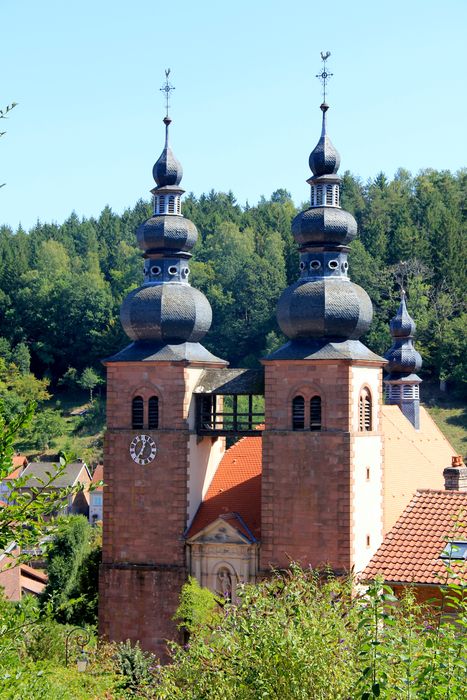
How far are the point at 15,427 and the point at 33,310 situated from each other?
277 feet

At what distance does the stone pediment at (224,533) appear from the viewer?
3123 centimetres

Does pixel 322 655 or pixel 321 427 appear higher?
pixel 321 427

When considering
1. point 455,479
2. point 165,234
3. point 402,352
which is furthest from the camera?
point 402,352

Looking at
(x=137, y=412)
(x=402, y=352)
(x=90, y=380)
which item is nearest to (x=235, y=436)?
(x=137, y=412)

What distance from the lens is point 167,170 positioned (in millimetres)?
34125

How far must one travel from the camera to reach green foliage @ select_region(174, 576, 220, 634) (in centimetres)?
3017

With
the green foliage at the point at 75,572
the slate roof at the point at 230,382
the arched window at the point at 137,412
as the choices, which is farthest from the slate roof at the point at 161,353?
the green foliage at the point at 75,572

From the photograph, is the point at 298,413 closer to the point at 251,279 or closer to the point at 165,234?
the point at 165,234

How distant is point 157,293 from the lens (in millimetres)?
32562

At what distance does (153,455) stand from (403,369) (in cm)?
2184

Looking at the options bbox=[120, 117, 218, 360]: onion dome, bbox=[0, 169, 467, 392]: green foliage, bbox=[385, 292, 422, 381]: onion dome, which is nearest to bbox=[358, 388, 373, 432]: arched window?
bbox=[120, 117, 218, 360]: onion dome

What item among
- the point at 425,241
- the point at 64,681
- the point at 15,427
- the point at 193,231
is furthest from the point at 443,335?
the point at 15,427

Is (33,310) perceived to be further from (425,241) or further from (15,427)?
(15,427)

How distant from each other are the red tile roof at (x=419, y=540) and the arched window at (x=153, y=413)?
694 cm
